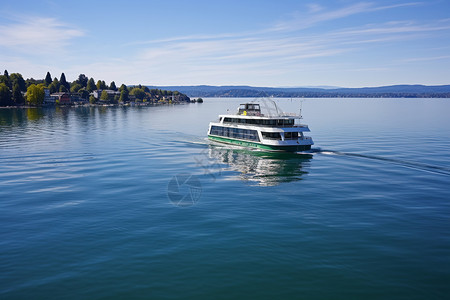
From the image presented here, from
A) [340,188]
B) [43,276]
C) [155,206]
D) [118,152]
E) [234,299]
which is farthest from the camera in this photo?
[118,152]

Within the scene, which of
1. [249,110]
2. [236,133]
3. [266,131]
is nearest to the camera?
[266,131]

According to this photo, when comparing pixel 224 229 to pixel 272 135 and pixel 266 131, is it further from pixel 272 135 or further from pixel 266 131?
pixel 272 135

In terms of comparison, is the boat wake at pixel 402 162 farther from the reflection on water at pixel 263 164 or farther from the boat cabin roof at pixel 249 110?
the boat cabin roof at pixel 249 110

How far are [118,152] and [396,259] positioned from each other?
48.3 m

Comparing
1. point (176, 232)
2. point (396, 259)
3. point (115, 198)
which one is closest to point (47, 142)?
point (115, 198)

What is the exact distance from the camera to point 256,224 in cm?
2583

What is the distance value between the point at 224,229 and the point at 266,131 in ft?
115

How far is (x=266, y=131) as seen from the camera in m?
57.8

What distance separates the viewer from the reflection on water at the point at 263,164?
41.2m

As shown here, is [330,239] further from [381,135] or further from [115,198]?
[381,135]

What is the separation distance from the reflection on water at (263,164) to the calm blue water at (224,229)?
21.4 inches

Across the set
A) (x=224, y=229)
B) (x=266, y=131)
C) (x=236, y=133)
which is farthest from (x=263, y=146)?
(x=224, y=229)

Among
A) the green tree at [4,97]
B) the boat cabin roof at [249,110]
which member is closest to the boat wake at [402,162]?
the boat cabin roof at [249,110]

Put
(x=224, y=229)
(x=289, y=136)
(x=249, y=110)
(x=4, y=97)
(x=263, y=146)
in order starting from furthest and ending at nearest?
(x=4, y=97) < (x=249, y=110) < (x=263, y=146) < (x=289, y=136) < (x=224, y=229)
